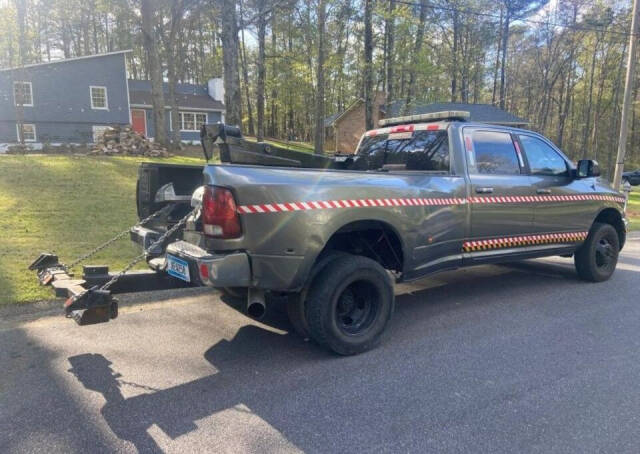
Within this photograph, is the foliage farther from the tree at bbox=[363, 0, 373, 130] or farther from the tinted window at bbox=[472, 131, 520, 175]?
the tinted window at bbox=[472, 131, 520, 175]

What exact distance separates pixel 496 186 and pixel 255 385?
324 cm

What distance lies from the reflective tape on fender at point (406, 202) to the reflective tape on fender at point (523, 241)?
41cm

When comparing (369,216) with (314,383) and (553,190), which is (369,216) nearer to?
(314,383)

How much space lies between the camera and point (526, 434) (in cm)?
274

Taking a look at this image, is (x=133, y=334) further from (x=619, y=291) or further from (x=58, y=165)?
(x=58, y=165)

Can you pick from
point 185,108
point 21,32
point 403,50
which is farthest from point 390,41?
point 185,108

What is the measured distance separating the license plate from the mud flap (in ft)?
1.68

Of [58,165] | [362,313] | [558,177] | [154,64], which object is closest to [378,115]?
[154,64]

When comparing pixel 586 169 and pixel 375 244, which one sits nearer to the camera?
pixel 375 244

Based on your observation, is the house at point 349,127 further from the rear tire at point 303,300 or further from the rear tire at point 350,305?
the rear tire at point 303,300

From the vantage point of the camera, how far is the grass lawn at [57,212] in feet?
18.5

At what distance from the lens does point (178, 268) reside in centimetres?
350

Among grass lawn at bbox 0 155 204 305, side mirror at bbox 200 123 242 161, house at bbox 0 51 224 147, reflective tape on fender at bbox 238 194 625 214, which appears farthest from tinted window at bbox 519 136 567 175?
house at bbox 0 51 224 147

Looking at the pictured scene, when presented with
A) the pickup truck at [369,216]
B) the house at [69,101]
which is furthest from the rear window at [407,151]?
the house at [69,101]
